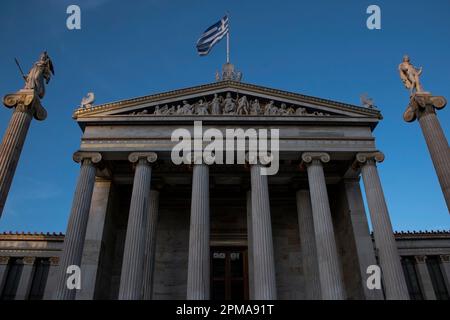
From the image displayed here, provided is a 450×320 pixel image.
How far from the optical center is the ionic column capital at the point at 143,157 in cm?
2447

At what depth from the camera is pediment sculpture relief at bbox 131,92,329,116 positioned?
26094 mm

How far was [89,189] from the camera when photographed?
23578mm

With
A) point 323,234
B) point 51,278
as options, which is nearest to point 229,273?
point 323,234

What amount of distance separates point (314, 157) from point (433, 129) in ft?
21.3

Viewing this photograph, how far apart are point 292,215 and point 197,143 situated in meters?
9.37

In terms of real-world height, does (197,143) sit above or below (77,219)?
above

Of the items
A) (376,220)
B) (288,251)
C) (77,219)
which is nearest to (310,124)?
(376,220)

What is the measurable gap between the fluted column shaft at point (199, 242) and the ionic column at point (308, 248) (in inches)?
276

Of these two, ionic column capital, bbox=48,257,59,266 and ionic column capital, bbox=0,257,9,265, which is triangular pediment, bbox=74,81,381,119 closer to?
ionic column capital, bbox=48,257,59,266

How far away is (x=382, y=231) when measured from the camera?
2252cm

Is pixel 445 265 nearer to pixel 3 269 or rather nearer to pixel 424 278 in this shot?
pixel 424 278
